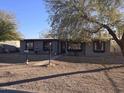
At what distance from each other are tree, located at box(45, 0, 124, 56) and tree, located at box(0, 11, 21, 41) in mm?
29974

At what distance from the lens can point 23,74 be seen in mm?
26609

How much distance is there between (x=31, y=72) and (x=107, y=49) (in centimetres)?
2321

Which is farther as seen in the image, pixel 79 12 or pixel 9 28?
pixel 9 28

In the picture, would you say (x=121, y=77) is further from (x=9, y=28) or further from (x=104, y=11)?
(x=9, y=28)

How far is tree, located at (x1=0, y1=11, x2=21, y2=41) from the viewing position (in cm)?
5696

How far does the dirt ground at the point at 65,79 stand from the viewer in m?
22.1

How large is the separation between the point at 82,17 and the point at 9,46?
37910 millimetres

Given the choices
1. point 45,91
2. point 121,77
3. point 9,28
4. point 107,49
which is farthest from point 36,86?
point 9,28

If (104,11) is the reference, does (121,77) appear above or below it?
below

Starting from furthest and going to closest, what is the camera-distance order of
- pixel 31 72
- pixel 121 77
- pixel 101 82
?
pixel 31 72 → pixel 121 77 → pixel 101 82

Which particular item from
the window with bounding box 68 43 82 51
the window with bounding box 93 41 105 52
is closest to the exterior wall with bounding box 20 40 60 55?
the window with bounding box 68 43 82 51

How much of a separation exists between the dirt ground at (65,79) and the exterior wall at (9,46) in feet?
108

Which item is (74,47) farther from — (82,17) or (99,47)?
(82,17)

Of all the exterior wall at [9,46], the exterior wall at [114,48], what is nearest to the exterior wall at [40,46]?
the exterior wall at [9,46]
